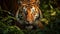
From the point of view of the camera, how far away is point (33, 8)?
2559 millimetres

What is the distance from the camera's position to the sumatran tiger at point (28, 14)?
254 centimetres

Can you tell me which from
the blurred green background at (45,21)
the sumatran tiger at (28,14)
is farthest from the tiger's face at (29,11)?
the blurred green background at (45,21)

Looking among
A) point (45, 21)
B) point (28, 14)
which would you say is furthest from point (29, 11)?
point (45, 21)

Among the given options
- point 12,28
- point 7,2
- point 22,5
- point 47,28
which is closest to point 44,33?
point 47,28

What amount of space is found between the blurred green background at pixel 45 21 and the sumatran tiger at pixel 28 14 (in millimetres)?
107

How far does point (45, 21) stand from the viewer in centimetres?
262

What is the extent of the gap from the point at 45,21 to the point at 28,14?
272mm

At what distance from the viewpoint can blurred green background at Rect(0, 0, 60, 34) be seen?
2.21m

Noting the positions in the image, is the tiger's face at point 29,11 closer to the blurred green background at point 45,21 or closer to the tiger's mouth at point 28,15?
the tiger's mouth at point 28,15

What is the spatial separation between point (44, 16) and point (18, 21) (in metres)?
0.44

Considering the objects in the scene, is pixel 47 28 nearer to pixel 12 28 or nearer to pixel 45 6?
pixel 12 28

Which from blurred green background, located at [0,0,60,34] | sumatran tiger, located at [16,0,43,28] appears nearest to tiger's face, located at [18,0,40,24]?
sumatran tiger, located at [16,0,43,28]

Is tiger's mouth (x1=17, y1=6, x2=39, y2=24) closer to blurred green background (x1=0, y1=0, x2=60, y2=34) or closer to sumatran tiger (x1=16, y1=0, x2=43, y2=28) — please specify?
sumatran tiger (x1=16, y1=0, x2=43, y2=28)

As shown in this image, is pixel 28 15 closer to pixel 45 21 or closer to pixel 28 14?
pixel 28 14
